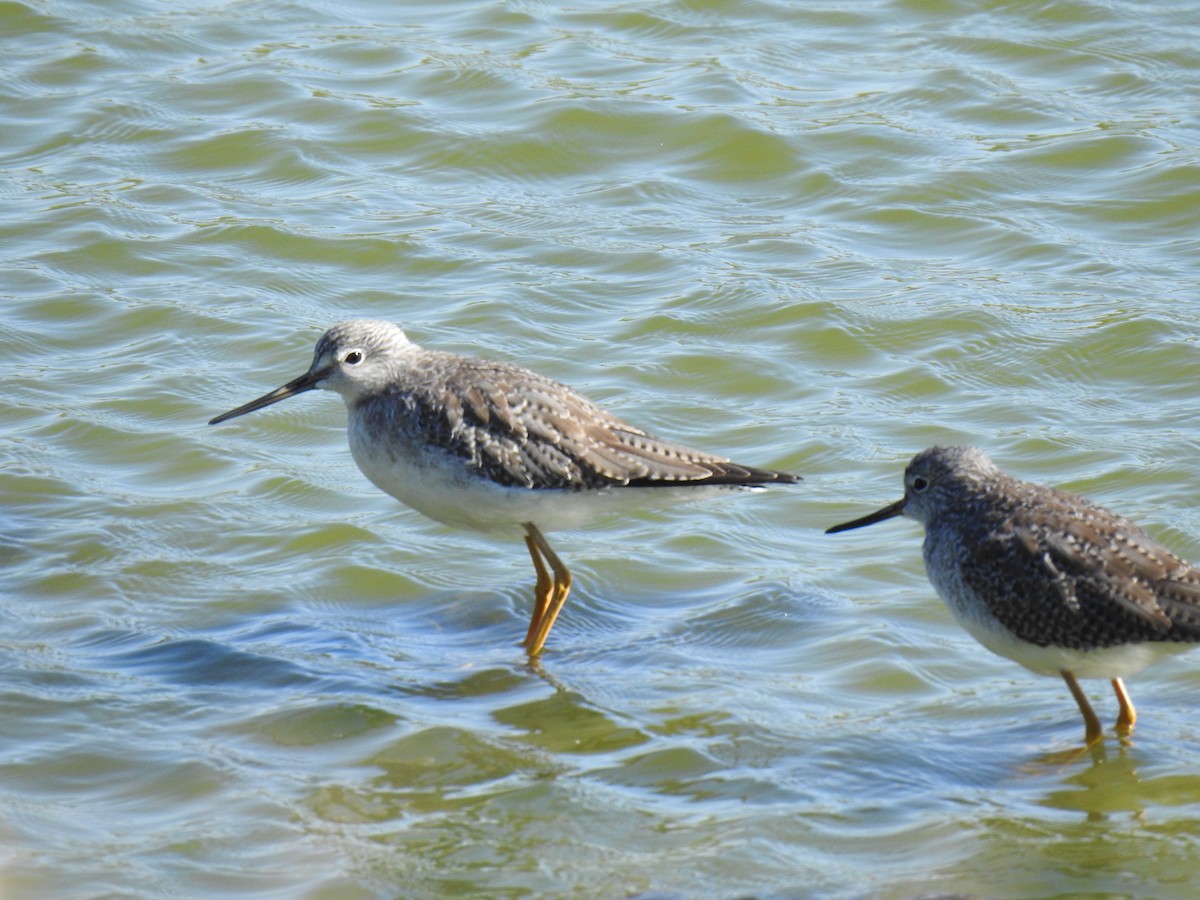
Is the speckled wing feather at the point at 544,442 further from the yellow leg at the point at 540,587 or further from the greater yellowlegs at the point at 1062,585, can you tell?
the greater yellowlegs at the point at 1062,585

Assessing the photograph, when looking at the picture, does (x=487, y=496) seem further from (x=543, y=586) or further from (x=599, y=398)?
(x=599, y=398)

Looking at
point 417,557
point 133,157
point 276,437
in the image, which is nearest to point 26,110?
point 133,157

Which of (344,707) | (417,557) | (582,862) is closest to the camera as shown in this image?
(582,862)

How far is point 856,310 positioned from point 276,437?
3.86 meters

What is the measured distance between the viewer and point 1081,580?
7.10m

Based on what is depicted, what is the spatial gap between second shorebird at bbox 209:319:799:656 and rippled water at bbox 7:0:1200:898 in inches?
24.0

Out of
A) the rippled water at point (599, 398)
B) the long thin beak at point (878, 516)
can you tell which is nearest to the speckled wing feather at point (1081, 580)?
the rippled water at point (599, 398)

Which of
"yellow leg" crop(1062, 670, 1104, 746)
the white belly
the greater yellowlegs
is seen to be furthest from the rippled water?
the white belly

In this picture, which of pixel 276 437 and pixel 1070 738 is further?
pixel 276 437

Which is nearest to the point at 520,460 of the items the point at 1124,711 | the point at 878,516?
the point at 878,516

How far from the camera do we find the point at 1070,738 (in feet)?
24.2

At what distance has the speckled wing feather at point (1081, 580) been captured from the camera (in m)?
6.91

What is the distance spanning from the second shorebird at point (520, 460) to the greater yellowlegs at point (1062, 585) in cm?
113

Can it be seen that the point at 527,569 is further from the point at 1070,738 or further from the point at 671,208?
the point at 671,208
